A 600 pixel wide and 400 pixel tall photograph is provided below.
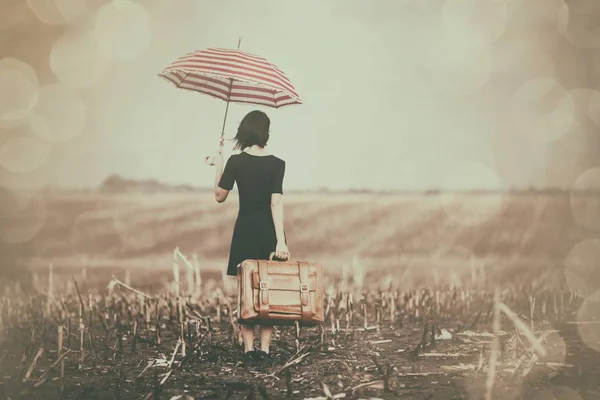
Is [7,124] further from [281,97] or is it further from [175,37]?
[281,97]

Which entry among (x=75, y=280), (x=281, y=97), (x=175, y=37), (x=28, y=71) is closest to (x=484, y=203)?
(x=281, y=97)

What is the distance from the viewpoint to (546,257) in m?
5.50

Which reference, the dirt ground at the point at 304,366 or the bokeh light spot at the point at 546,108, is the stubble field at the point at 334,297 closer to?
the dirt ground at the point at 304,366

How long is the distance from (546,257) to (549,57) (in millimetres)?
1583

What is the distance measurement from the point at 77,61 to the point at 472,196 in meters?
3.16

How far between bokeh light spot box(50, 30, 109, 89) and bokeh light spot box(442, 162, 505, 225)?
277 centimetres

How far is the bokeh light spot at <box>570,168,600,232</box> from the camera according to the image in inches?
218

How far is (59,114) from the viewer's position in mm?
4961

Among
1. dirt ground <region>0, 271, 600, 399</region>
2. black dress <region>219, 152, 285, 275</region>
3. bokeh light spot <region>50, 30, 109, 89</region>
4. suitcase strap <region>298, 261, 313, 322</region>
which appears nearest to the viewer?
dirt ground <region>0, 271, 600, 399</region>

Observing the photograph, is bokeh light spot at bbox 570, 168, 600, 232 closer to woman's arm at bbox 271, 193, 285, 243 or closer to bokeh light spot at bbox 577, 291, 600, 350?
bokeh light spot at bbox 577, 291, 600, 350

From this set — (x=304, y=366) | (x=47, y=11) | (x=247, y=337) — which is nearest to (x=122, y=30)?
(x=47, y=11)

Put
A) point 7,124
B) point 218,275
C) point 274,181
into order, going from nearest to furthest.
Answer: point 274,181
point 7,124
point 218,275

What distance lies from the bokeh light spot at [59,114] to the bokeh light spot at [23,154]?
78mm

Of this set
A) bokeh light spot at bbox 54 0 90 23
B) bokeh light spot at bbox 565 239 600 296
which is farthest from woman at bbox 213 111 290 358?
bokeh light spot at bbox 565 239 600 296
